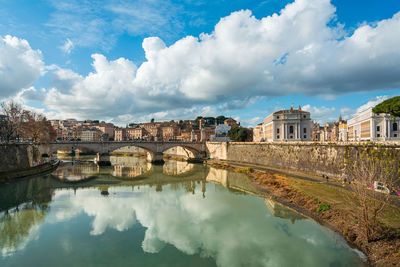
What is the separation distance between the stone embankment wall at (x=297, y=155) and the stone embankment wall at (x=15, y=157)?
30.1 metres

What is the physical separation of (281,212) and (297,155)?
14940 mm

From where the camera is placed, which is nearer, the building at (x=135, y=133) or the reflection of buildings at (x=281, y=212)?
the reflection of buildings at (x=281, y=212)

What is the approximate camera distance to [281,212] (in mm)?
15211

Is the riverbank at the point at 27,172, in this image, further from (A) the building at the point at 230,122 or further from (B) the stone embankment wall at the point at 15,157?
(A) the building at the point at 230,122

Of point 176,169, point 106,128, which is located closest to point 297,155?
point 176,169

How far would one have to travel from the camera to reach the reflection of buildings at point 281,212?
1414 cm

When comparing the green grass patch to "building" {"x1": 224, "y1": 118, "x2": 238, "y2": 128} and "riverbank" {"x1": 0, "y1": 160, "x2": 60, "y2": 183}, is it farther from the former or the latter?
"building" {"x1": 224, "y1": 118, "x2": 238, "y2": 128}

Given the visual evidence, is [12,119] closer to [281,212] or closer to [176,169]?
[176,169]

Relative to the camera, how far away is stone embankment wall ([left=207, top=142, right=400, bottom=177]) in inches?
863

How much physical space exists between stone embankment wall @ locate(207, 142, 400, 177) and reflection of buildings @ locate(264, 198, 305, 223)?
7.67 m

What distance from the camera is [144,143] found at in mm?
45156

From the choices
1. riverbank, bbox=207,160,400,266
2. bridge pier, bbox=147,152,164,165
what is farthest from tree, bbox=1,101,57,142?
riverbank, bbox=207,160,400,266

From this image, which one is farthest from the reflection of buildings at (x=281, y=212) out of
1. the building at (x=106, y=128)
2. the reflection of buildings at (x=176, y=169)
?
the building at (x=106, y=128)

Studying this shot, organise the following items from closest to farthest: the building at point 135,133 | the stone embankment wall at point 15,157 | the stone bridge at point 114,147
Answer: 1. the stone embankment wall at point 15,157
2. the stone bridge at point 114,147
3. the building at point 135,133
